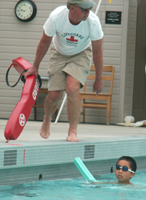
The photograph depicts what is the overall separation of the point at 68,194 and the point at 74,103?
0.91m

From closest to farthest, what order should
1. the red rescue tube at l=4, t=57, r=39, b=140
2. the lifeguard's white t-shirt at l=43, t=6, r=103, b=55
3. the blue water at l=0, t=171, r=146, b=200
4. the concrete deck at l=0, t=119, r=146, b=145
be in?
1. the blue water at l=0, t=171, r=146, b=200
2. the red rescue tube at l=4, t=57, r=39, b=140
3. the lifeguard's white t-shirt at l=43, t=6, r=103, b=55
4. the concrete deck at l=0, t=119, r=146, b=145

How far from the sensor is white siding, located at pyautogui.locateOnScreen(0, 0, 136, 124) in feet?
22.6

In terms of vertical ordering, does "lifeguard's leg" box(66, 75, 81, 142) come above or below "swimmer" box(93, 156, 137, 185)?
above

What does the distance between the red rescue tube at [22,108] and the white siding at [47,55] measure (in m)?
3.36

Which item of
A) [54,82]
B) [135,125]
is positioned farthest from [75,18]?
[135,125]

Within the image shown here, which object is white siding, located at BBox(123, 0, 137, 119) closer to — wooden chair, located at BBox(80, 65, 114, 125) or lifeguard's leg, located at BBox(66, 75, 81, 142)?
wooden chair, located at BBox(80, 65, 114, 125)

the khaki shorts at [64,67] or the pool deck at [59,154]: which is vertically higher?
the khaki shorts at [64,67]

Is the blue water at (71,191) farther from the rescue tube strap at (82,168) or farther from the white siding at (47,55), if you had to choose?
the white siding at (47,55)

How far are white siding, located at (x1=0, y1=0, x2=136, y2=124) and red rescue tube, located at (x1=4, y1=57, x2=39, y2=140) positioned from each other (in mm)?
3362

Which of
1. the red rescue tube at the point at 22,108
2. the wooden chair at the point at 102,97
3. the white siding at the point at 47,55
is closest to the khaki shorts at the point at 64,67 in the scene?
the red rescue tube at the point at 22,108

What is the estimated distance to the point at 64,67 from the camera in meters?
3.60

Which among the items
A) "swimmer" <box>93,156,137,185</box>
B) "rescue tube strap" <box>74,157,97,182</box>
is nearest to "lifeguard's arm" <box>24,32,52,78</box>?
"rescue tube strap" <box>74,157,97,182</box>

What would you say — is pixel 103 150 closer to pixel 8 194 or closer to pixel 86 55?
pixel 86 55

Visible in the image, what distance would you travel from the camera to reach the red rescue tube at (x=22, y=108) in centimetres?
319
